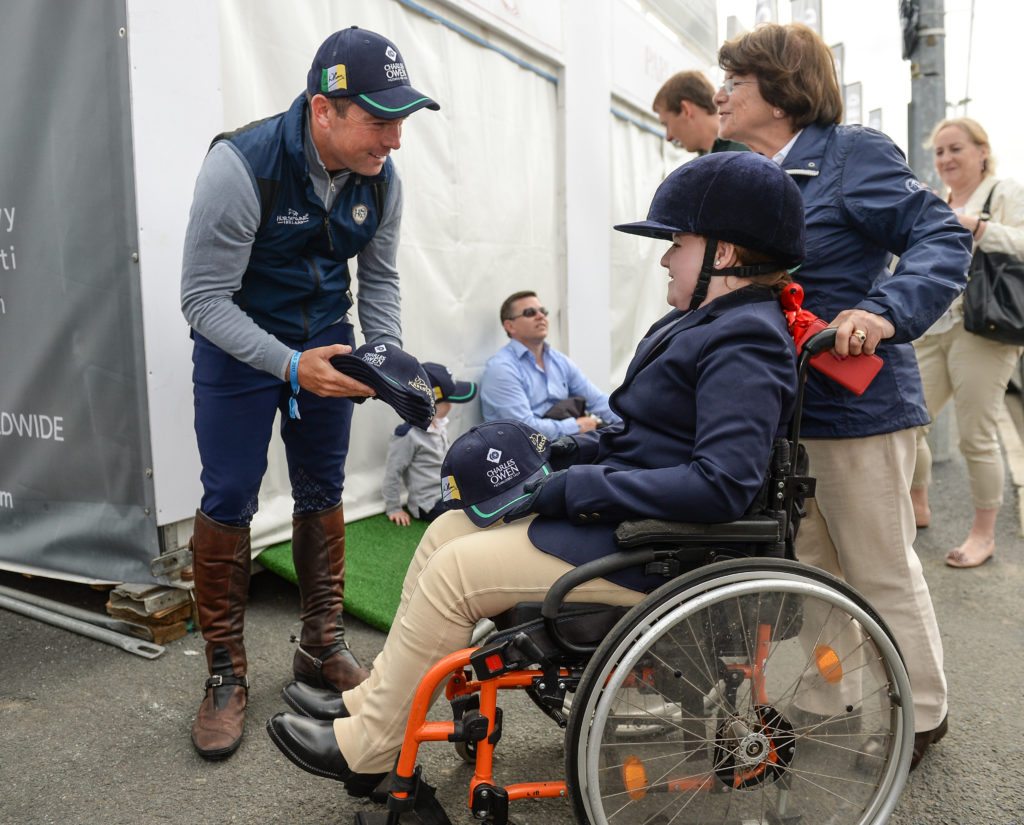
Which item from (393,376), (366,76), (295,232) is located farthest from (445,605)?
(366,76)

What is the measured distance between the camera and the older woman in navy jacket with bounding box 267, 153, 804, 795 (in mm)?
1658

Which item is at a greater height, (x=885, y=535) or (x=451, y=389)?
(x=451, y=389)

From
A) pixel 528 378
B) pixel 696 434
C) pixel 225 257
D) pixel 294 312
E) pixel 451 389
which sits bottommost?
pixel 528 378

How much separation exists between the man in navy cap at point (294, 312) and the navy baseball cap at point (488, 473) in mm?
560

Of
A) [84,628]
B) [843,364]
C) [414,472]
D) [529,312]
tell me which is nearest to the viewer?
[843,364]

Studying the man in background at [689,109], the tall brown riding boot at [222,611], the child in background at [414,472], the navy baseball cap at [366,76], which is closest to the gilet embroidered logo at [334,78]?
the navy baseball cap at [366,76]

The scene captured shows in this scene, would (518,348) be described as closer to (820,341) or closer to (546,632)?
(820,341)

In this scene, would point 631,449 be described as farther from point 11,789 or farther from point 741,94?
point 11,789

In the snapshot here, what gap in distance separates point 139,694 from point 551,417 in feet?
9.23

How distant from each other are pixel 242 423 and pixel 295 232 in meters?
0.56

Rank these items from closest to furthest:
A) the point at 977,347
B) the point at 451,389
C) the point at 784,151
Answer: the point at 784,151, the point at 451,389, the point at 977,347

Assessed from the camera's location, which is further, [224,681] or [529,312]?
[529,312]

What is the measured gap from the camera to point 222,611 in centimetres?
257

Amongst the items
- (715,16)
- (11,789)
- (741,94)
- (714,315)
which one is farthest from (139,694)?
(715,16)
